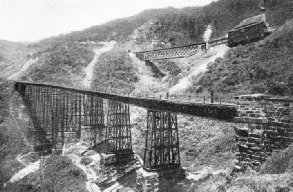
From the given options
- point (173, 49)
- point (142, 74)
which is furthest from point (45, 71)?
point (173, 49)

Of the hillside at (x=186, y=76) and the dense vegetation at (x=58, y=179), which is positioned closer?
the hillside at (x=186, y=76)

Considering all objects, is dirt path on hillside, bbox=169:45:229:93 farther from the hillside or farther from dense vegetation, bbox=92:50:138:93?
dense vegetation, bbox=92:50:138:93

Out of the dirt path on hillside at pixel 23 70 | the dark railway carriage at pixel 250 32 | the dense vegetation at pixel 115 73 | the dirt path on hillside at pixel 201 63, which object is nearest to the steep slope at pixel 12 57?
the dirt path on hillside at pixel 23 70

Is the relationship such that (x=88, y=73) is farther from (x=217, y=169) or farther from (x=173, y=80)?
(x=217, y=169)

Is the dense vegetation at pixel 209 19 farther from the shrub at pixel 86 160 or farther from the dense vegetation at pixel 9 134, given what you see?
the shrub at pixel 86 160

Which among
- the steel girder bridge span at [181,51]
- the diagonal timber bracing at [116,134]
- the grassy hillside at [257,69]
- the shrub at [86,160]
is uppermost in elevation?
the steel girder bridge span at [181,51]

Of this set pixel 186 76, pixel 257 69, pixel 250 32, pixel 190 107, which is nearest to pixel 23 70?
pixel 186 76

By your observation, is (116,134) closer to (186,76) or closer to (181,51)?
(186,76)
